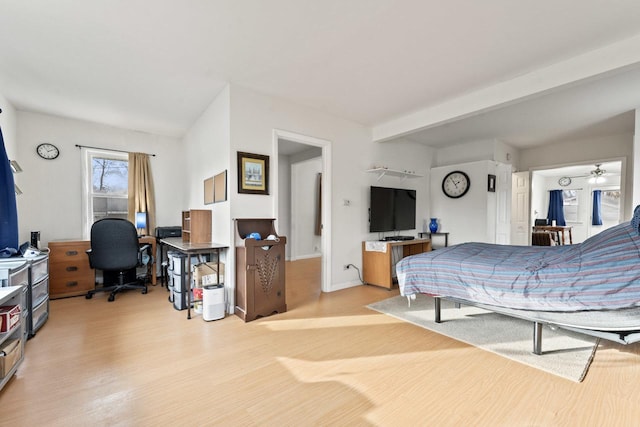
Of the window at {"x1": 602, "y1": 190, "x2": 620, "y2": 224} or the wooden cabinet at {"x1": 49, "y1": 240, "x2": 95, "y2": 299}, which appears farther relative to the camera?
the window at {"x1": 602, "y1": 190, "x2": 620, "y2": 224}

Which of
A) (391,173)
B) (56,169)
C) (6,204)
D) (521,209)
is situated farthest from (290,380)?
(521,209)

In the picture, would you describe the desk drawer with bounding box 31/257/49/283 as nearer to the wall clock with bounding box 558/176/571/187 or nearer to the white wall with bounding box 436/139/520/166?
the white wall with bounding box 436/139/520/166

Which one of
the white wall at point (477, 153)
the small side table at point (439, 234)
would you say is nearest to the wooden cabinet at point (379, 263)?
the small side table at point (439, 234)

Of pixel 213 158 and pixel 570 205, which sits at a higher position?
pixel 213 158

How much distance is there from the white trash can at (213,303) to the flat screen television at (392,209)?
8.26 ft

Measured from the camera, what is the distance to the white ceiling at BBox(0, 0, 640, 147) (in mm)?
1959

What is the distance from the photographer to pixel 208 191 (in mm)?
3750

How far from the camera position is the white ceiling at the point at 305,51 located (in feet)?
6.43

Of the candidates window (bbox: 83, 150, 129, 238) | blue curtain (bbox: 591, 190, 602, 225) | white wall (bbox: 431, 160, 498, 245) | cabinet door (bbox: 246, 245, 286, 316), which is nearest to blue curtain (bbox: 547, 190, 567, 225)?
blue curtain (bbox: 591, 190, 602, 225)

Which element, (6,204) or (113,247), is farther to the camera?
(113,247)

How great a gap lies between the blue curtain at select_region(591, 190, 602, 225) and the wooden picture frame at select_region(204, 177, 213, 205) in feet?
35.9

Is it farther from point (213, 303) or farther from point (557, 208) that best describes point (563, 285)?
point (557, 208)

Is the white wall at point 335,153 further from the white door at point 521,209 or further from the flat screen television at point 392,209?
the white door at point 521,209

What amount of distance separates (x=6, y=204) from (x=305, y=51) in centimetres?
319
